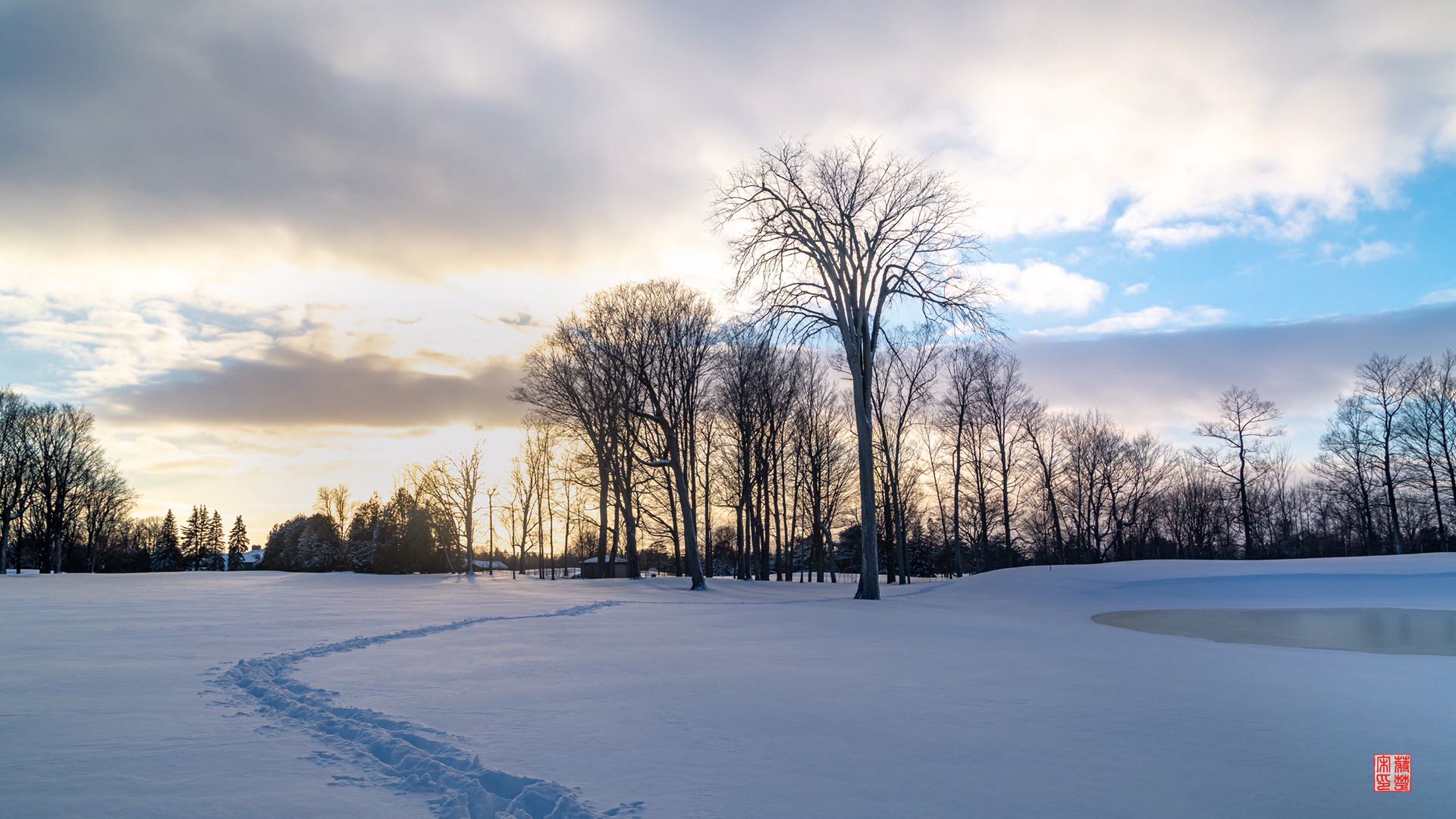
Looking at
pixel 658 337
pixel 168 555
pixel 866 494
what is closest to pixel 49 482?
pixel 168 555

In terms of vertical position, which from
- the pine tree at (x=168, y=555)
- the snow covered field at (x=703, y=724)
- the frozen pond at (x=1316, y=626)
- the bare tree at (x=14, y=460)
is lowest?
the pine tree at (x=168, y=555)

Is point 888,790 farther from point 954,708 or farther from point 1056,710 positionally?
point 1056,710

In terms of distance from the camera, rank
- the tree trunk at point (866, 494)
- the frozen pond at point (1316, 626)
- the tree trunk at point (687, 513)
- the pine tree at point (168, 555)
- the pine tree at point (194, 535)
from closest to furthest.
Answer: the frozen pond at point (1316, 626)
the tree trunk at point (866, 494)
the tree trunk at point (687, 513)
the pine tree at point (168, 555)
the pine tree at point (194, 535)

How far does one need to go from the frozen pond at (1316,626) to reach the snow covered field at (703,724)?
1628mm

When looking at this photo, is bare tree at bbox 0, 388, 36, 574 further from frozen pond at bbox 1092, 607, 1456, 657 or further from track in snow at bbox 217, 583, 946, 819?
frozen pond at bbox 1092, 607, 1456, 657

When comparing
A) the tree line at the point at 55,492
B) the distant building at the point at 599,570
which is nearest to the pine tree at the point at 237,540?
the tree line at the point at 55,492

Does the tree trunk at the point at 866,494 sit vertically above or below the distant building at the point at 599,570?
above

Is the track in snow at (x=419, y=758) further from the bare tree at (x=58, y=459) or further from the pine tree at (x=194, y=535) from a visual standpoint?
the pine tree at (x=194, y=535)

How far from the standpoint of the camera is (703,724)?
197 inches

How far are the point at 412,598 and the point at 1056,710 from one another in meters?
19.7

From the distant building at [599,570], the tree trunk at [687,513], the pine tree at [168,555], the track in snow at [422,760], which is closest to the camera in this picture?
the track in snow at [422,760]

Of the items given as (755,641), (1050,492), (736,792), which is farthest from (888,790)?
(1050,492)

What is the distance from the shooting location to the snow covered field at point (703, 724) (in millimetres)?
3594

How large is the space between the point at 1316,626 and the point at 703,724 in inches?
560
